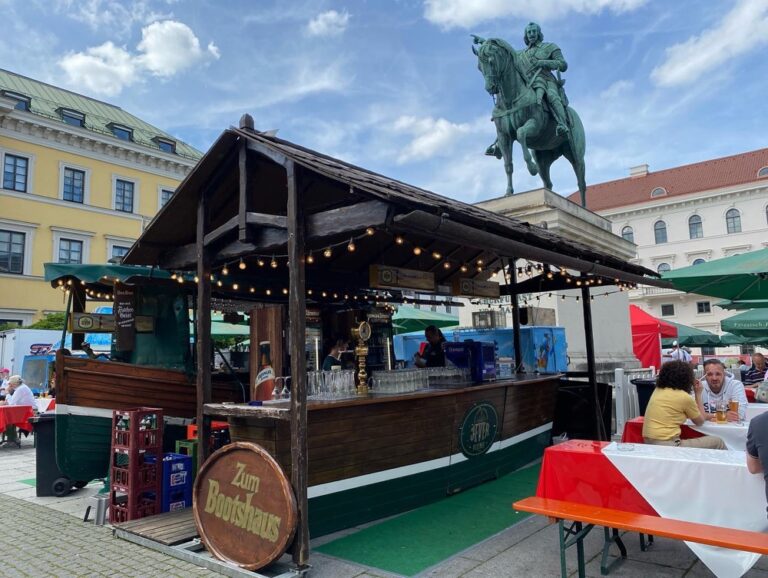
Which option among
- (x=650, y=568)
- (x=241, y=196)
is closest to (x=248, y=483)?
(x=241, y=196)

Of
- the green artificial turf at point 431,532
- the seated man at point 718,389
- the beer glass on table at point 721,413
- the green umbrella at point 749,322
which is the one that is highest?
the green umbrella at point 749,322

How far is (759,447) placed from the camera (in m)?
3.27

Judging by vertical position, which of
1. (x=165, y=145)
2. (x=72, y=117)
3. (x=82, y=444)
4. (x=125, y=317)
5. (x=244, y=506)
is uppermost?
(x=72, y=117)

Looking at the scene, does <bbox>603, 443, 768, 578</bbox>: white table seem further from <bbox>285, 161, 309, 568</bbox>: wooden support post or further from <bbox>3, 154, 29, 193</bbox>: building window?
<bbox>3, 154, 29, 193</bbox>: building window

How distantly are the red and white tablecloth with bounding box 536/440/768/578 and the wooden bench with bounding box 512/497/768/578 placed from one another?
0.13m

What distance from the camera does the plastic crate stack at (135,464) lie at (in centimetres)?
558

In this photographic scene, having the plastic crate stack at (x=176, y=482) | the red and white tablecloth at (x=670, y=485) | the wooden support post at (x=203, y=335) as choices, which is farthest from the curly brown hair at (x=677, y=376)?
the plastic crate stack at (x=176, y=482)

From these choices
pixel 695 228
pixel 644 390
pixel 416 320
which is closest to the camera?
pixel 644 390

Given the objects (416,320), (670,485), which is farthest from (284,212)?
(416,320)

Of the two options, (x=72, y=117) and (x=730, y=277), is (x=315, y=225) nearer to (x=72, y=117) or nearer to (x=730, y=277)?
(x=730, y=277)

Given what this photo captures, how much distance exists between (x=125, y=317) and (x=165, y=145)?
32890 mm

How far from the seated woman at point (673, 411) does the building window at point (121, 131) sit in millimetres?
35345

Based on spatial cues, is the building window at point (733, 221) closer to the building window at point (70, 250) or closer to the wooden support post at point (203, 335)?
the building window at point (70, 250)

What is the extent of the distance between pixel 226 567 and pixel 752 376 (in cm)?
1176
